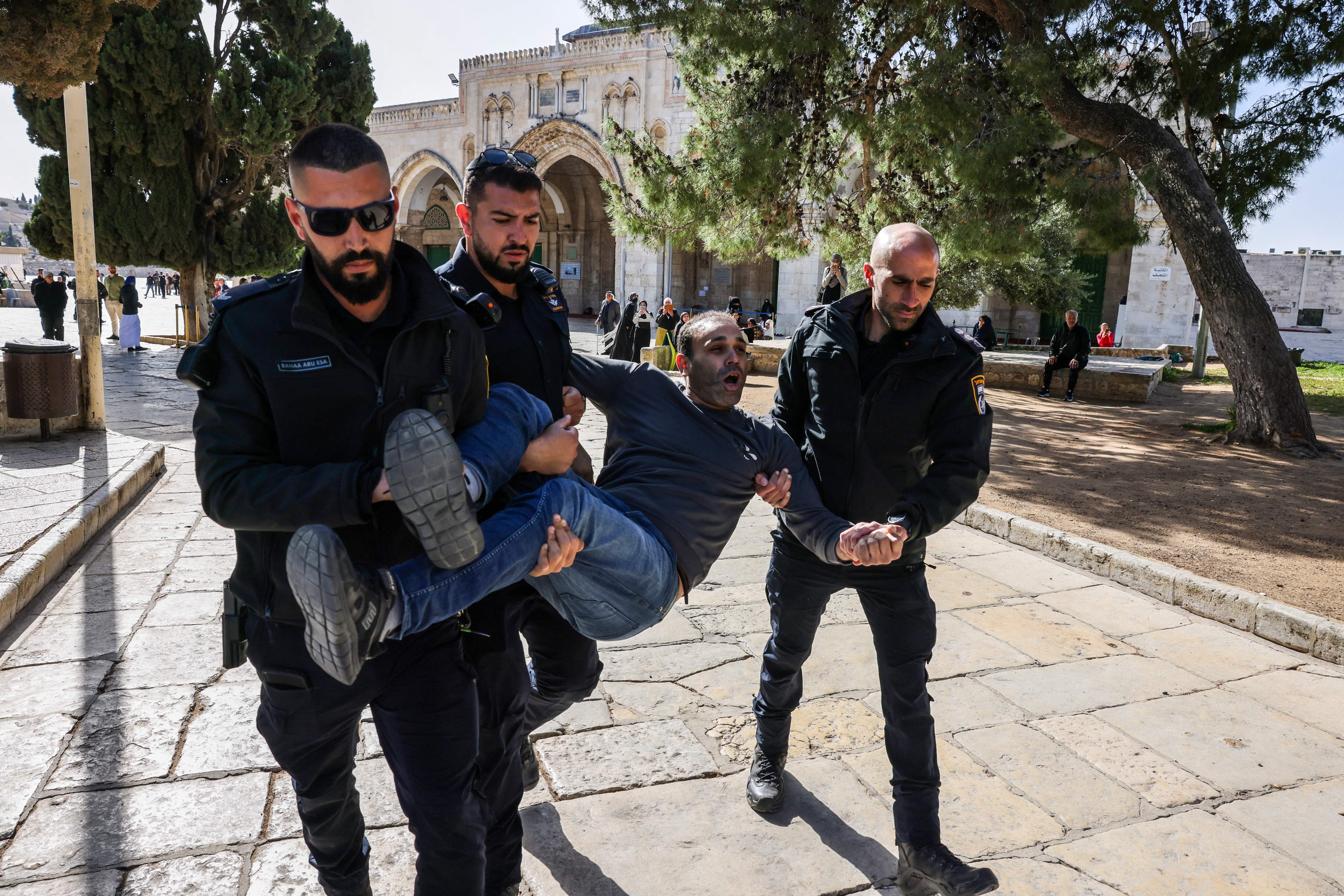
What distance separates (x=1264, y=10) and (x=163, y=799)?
11642mm

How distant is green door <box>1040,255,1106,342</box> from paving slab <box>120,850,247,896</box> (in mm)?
25211

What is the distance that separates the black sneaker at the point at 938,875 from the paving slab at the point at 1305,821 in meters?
1.00

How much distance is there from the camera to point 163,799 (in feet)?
8.67

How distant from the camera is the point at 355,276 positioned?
1736 millimetres

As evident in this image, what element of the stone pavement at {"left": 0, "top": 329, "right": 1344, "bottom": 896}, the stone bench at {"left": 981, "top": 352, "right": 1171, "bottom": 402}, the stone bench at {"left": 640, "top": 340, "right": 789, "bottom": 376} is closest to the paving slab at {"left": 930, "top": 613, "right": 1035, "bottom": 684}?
the stone pavement at {"left": 0, "top": 329, "right": 1344, "bottom": 896}

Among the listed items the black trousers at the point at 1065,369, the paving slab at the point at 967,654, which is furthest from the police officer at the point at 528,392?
the black trousers at the point at 1065,369

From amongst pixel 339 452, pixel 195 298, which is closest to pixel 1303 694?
pixel 339 452

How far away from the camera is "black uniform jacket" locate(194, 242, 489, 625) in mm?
1626

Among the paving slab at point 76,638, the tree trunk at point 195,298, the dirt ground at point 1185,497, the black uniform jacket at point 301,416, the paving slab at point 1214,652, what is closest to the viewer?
the black uniform jacket at point 301,416

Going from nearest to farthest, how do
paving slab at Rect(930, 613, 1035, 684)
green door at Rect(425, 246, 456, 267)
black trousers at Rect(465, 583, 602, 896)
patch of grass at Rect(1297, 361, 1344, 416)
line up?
black trousers at Rect(465, 583, 602, 896)
paving slab at Rect(930, 613, 1035, 684)
patch of grass at Rect(1297, 361, 1344, 416)
green door at Rect(425, 246, 456, 267)

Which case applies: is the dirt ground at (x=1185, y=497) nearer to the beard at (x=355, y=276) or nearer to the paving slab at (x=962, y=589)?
the paving slab at (x=962, y=589)

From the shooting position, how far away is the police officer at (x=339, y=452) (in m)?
1.67

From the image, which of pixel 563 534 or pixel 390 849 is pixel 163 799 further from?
pixel 563 534

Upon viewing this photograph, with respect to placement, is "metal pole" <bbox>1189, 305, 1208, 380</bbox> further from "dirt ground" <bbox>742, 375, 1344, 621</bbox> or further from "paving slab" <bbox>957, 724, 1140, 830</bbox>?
"paving slab" <bbox>957, 724, 1140, 830</bbox>
